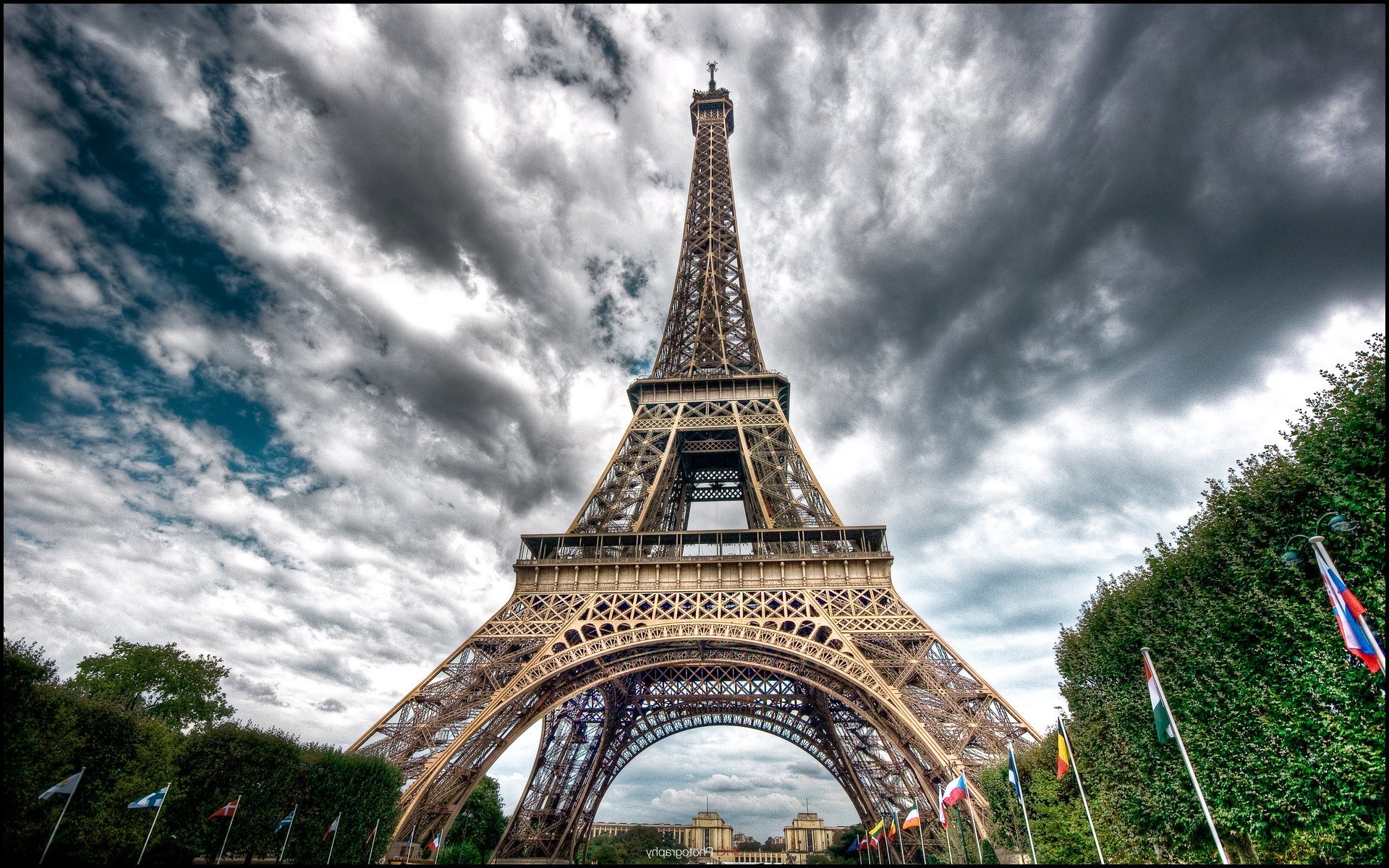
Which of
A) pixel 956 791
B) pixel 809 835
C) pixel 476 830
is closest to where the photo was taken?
pixel 956 791

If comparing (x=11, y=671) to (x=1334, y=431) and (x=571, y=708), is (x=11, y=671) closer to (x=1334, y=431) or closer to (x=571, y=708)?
(x=571, y=708)

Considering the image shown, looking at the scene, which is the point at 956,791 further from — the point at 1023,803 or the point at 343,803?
the point at 343,803

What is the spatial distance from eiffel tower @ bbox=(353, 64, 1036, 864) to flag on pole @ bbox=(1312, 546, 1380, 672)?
41.1 ft

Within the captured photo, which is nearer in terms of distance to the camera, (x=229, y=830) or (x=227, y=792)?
(x=229, y=830)

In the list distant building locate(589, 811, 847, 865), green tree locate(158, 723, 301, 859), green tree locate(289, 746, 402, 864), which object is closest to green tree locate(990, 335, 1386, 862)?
green tree locate(289, 746, 402, 864)

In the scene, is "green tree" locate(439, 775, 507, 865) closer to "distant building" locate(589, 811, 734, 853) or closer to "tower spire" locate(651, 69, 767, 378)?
"tower spire" locate(651, 69, 767, 378)

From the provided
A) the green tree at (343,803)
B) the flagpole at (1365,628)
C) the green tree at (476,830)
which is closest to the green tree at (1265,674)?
the flagpole at (1365,628)

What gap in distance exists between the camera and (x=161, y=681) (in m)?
35.6

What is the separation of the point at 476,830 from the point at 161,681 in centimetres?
2581

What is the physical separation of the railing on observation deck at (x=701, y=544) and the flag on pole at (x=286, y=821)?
1122 cm

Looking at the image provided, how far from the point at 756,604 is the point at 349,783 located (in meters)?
15.6

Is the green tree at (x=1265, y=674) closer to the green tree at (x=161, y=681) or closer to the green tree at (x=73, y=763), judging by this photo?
the green tree at (x=73, y=763)

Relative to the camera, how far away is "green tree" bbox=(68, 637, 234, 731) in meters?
34.2

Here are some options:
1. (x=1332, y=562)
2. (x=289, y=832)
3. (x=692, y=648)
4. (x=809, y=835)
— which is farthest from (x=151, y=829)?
(x=809, y=835)
